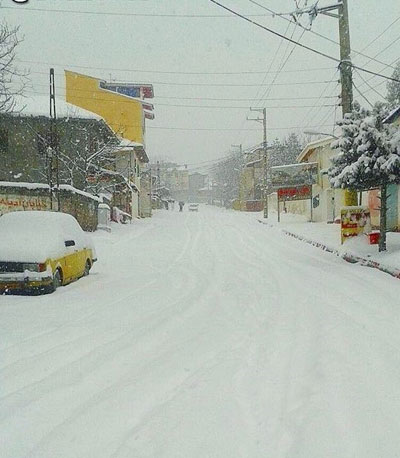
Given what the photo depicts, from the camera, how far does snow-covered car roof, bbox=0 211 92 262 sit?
30.6ft

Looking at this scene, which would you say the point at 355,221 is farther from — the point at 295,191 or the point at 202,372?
the point at 295,191

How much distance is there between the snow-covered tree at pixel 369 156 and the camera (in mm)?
13641

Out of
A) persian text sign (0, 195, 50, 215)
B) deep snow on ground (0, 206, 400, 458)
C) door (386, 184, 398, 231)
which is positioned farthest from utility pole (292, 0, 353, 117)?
persian text sign (0, 195, 50, 215)

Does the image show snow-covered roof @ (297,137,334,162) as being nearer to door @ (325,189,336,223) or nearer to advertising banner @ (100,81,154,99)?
door @ (325,189,336,223)

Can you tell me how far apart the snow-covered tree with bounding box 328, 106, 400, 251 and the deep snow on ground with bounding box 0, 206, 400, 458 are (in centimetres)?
457

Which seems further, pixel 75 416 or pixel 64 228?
pixel 64 228

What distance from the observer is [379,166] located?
44.9 ft

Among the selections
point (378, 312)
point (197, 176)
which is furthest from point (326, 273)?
point (197, 176)

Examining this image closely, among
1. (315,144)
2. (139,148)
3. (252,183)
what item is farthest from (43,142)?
(252,183)

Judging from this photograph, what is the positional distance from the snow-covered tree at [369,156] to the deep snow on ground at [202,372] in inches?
180

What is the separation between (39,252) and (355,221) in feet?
35.4

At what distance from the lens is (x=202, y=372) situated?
4.86 m

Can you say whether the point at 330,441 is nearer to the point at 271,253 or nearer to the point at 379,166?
the point at 379,166

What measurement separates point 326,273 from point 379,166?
12.2 ft
